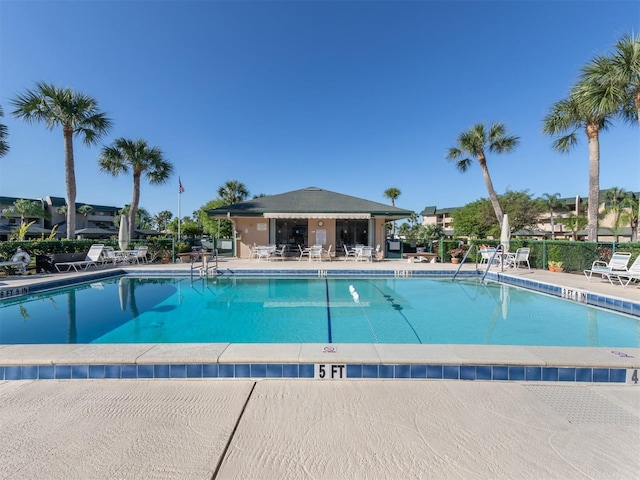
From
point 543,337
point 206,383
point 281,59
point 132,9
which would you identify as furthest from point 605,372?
point 281,59

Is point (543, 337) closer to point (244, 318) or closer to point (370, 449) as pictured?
point (370, 449)

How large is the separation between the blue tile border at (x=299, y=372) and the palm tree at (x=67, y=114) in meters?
18.7

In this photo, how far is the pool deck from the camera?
2414 mm

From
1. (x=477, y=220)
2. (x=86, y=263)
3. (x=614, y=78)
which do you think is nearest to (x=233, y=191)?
(x=86, y=263)

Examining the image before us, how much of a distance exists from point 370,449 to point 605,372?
3949 millimetres

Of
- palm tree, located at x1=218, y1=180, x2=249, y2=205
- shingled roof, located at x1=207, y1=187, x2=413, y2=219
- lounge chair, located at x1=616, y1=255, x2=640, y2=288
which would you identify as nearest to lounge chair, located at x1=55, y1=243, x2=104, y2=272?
shingled roof, located at x1=207, y1=187, x2=413, y2=219

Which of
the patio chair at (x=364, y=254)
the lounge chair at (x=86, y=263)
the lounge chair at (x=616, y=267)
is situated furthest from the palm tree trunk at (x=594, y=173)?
the lounge chair at (x=86, y=263)

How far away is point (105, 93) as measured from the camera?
1866 centimetres

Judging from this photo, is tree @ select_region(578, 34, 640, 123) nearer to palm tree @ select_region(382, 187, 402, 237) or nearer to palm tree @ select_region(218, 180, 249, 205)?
palm tree @ select_region(218, 180, 249, 205)

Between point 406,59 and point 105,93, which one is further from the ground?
point 406,59

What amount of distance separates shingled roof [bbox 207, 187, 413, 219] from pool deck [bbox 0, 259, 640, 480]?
1650cm

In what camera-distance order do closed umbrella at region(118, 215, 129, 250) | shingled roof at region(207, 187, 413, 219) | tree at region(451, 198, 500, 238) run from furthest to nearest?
tree at region(451, 198, 500, 238)
shingled roof at region(207, 187, 413, 219)
closed umbrella at region(118, 215, 129, 250)

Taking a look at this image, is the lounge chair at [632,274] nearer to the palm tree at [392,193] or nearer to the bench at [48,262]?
the bench at [48,262]

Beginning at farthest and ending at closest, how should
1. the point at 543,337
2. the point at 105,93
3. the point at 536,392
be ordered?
the point at 105,93
the point at 543,337
the point at 536,392
